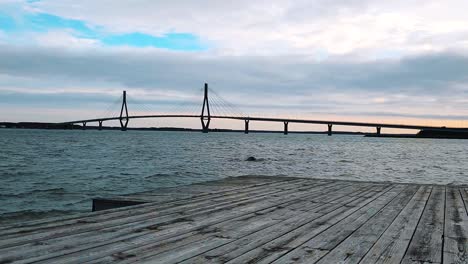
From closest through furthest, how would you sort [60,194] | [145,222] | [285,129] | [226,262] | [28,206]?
[226,262]
[145,222]
[28,206]
[60,194]
[285,129]

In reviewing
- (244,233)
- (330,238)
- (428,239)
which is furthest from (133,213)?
(428,239)

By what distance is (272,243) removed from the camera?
390 centimetres

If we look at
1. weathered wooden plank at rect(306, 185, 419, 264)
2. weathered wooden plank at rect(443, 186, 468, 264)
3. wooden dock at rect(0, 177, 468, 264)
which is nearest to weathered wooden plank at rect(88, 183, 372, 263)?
wooden dock at rect(0, 177, 468, 264)

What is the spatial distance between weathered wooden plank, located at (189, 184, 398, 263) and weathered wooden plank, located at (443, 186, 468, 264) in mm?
1101

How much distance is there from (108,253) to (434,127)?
10014 centimetres

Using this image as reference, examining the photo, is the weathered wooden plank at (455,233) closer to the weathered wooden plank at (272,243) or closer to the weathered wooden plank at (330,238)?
the weathered wooden plank at (330,238)

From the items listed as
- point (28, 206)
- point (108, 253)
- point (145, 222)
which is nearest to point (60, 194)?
point (28, 206)

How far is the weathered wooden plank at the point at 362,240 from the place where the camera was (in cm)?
353

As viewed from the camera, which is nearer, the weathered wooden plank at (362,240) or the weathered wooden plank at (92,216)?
the weathered wooden plank at (362,240)

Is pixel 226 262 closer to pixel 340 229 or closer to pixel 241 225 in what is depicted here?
pixel 241 225

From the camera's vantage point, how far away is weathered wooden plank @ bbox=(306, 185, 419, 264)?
353cm

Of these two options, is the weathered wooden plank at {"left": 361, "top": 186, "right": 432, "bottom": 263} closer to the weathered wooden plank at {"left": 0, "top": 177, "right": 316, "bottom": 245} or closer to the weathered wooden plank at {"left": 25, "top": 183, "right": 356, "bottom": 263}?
the weathered wooden plank at {"left": 25, "top": 183, "right": 356, "bottom": 263}

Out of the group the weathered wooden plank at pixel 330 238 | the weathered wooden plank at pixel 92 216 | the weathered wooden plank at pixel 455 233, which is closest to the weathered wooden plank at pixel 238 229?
the weathered wooden plank at pixel 330 238

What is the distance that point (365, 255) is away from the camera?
11.9 feet
